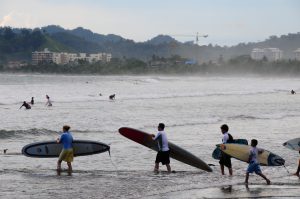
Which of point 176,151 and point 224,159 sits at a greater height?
point 224,159

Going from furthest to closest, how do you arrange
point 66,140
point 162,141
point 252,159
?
point 162,141 → point 66,140 → point 252,159

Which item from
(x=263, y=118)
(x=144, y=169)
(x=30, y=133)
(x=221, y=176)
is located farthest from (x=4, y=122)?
(x=221, y=176)

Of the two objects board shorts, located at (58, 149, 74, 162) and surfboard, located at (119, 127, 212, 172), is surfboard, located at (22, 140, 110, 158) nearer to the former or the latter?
surfboard, located at (119, 127, 212, 172)

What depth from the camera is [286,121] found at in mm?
34219

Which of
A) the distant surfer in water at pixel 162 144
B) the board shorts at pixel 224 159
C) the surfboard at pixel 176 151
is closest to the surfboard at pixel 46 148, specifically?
the surfboard at pixel 176 151

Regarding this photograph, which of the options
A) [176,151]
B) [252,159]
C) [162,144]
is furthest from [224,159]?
[176,151]

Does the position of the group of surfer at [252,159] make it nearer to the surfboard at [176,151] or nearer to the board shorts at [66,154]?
the surfboard at [176,151]

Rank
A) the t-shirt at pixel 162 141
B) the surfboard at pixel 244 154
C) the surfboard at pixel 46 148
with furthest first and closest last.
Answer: the surfboard at pixel 46 148 → the t-shirt at pixel 162 141 → the surfboard at pixel 244 154

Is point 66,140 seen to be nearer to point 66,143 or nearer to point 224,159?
point 66,143

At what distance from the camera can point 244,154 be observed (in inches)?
611

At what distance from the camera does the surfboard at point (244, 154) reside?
48.8 ft

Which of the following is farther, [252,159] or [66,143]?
[66,143]

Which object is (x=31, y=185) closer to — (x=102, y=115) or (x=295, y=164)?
(x=295, y=164)

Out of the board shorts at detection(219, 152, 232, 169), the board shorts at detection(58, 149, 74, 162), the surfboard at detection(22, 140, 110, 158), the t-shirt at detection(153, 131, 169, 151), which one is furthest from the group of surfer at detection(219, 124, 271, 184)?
the surfboard at detection(22, 140, 110, 158)
